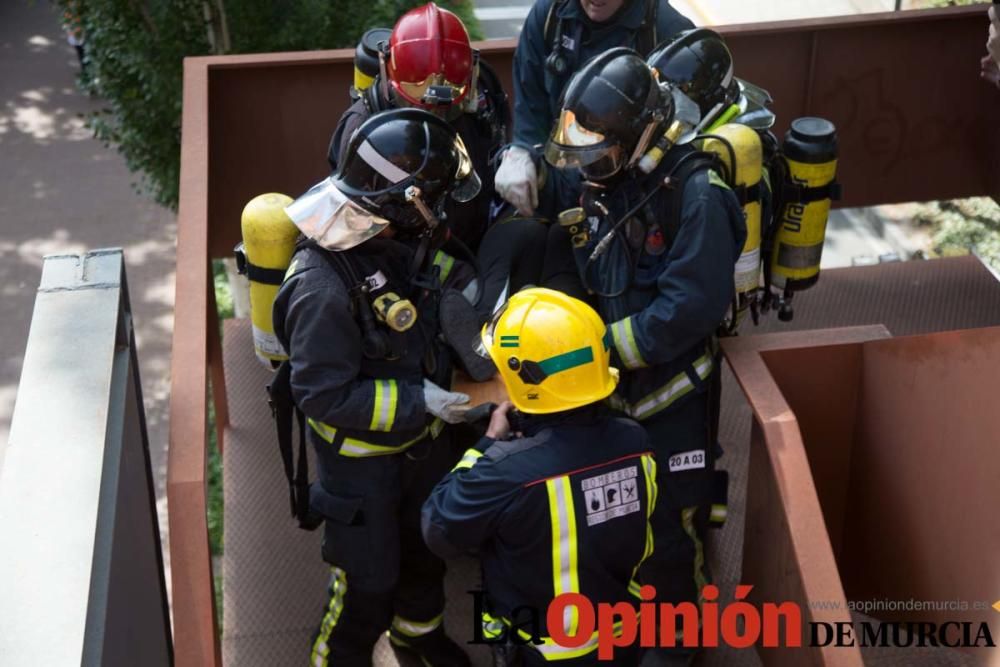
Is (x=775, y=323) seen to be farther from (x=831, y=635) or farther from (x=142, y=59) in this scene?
(x=142, y=59)

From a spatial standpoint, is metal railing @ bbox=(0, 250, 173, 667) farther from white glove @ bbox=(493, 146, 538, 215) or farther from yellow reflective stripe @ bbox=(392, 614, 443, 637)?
white glove @ bbox=(493, 146, 538, 215)

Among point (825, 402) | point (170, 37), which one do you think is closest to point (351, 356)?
point (825, 402)

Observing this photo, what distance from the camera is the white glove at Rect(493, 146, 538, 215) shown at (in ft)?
13.2

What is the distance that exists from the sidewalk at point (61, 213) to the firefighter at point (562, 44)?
5.24 metres

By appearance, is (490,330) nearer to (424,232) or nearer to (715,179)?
(424,232)

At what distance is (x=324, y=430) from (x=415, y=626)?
798 mm

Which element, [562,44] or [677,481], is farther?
[562,44]

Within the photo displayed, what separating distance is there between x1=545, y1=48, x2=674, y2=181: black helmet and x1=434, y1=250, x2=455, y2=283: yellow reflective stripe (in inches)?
17.0

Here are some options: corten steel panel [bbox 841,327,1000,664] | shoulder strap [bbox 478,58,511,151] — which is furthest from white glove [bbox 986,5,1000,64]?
shoulder strap [bbox 478,58,511,151]

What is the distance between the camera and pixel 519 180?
4.02m

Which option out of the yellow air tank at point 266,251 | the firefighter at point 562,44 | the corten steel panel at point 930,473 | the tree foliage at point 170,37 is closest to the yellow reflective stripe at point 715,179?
the firefighter at point 562,44

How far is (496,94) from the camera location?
179 inches

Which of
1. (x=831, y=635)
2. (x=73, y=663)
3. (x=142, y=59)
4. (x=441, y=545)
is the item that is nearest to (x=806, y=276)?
(x=831, y=635)

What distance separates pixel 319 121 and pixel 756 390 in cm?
286
